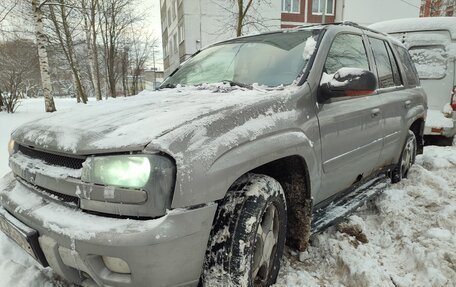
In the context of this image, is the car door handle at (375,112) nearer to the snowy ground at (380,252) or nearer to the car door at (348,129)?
the car door at (348,129)

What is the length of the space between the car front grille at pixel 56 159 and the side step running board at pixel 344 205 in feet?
5.28

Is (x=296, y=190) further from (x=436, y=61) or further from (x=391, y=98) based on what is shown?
(x=436, y=61)

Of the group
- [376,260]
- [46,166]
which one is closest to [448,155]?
[376,260]

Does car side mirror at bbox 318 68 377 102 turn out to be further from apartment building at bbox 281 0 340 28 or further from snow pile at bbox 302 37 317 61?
apartment building at bbox 281 0 340 28

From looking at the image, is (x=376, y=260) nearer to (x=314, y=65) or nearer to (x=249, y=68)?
(x=314, y=65)

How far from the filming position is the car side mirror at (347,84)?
2336mm

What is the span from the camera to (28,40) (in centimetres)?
2241

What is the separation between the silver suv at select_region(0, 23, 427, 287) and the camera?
1523 millimetres

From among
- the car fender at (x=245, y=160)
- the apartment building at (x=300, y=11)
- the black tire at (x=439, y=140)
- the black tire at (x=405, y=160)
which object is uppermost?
the apartment building at (x=300, y=11)

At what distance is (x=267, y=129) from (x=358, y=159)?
131cm

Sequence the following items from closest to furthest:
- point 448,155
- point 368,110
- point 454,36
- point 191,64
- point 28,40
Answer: point 368,110, point 191,64, point 448,155, point 454,36, point 28,40

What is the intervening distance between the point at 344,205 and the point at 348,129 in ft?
2.22

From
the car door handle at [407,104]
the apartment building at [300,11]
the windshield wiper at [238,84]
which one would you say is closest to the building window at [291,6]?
the apartment building at [300,11]

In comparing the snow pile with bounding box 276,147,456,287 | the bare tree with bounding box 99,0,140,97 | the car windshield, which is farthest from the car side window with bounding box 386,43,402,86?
the bare tree with bounding box 99,0,140,97
